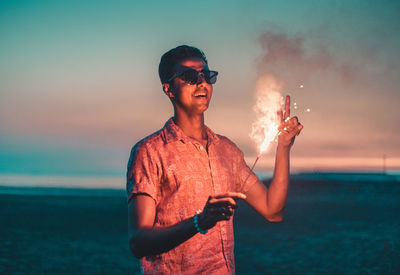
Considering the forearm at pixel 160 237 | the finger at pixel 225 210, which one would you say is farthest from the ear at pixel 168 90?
the finger at pixel 225 210

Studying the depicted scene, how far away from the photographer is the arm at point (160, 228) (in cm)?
235

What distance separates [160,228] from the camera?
2.66 metres

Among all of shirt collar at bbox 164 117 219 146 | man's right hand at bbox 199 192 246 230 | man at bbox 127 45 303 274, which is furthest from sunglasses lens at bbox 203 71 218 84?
man's right hand at bbox 199 192 246 230

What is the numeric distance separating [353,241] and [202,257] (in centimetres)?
1463

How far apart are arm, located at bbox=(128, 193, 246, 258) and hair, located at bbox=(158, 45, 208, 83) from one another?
1072 mm

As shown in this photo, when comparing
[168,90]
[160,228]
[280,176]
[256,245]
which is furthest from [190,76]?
[256,245]

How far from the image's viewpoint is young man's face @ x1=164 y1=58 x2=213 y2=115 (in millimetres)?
3180

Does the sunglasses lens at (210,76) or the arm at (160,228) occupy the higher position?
the sunglasses lens at (210,76)

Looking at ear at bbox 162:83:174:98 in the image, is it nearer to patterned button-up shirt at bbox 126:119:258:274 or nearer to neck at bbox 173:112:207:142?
neck at bbox 173:112:207:142

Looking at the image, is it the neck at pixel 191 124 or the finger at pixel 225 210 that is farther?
the neck at pixel 191 124

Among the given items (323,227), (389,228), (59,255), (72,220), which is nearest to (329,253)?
(323,227)

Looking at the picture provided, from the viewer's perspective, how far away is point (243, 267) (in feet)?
40.2

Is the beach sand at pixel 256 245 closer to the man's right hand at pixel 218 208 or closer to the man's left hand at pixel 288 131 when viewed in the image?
the man's left hand at pixel 288 131

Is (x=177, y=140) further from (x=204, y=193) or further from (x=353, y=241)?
(x=353, y=241)
